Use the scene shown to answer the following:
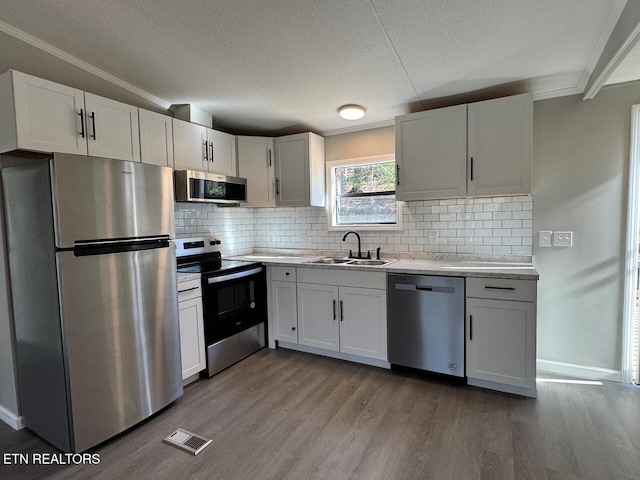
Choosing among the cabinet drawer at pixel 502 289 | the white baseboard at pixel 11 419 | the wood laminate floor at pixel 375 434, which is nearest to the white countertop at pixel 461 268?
the cabinet drawer at pixel 502 289

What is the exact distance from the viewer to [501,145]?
2.62 m

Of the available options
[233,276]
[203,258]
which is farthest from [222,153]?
[233,276]

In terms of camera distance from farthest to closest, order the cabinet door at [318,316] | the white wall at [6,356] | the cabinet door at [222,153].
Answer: the cabinet door at [222,153] → the cabinet door at [318,316] → the white wall at [6,356]

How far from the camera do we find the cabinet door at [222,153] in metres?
3.23

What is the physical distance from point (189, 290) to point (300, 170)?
66.7 inches

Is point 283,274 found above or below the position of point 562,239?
below

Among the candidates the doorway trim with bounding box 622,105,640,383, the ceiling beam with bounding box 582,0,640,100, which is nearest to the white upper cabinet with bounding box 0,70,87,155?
the ceiling beam with bounding box 582,0,640,100

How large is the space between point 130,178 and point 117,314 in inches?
32.8

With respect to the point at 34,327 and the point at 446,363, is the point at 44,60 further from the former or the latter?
the point at 446,363

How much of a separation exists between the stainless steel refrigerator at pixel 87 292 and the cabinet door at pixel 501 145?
2.41 m

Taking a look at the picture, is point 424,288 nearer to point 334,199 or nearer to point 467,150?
point 467,150

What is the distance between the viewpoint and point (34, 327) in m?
1.98

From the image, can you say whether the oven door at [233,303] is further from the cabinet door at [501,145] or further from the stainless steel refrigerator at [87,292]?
the cabinet door at [501,145]

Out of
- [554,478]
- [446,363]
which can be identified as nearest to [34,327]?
[446,363]
